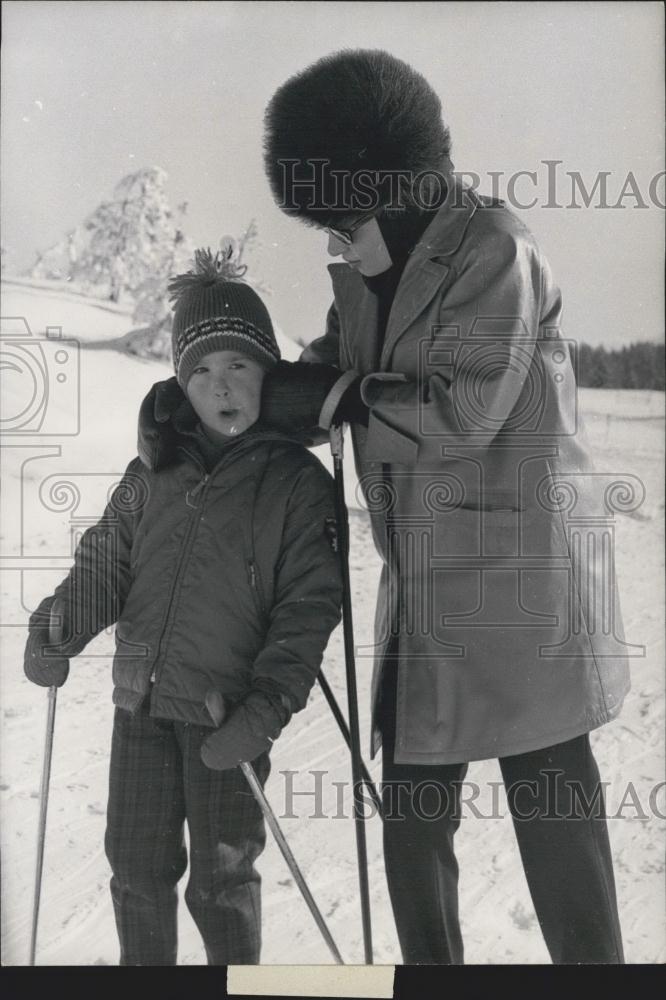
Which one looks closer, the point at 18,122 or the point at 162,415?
the point at 162,415

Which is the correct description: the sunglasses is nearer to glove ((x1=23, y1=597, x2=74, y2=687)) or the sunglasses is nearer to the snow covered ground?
the snow covered ground

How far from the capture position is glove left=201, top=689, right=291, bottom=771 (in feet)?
4.26

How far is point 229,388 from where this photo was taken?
138 centimetres

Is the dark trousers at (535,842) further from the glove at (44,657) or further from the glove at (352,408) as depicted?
the glove at (44,657)

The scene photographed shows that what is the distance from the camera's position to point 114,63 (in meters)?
1.50

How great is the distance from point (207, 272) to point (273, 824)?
77cm

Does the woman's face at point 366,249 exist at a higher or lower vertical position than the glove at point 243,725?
higher

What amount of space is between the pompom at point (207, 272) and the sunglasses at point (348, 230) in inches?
6.5

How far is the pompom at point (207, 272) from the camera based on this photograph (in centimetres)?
143

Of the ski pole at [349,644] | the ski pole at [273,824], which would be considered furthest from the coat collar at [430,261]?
the ski pole at [273,824]

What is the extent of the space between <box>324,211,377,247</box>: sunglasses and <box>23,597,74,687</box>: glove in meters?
0.66

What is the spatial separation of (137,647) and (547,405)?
0.64 meters

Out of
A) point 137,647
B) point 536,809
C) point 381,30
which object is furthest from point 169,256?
point 536,809

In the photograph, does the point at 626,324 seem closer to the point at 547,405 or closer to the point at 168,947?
the point at 547,405
